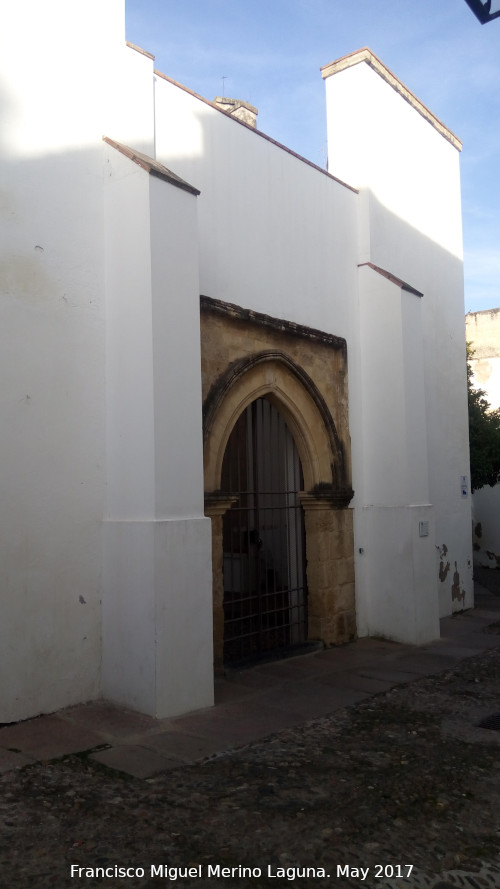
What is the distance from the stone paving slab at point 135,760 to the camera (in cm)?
433

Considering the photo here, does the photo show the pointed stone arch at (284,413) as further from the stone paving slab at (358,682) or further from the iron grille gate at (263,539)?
the stone paving slab at (358,682)

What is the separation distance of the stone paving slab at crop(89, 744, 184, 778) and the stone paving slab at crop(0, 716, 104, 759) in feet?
0.58

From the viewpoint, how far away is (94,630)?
222 inches

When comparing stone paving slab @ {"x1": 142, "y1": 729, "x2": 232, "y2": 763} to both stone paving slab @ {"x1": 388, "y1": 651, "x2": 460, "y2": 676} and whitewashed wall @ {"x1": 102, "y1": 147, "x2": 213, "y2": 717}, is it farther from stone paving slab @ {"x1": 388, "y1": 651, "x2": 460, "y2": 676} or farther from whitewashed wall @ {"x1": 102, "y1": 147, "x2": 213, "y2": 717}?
stone paving slab @ {"x1": 388, "y1": 651, "x2": 460, "y2": 676}

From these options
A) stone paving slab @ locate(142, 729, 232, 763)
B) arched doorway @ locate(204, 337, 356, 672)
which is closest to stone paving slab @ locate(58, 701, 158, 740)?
stone paving slab @ locate(142, 729, 232, 763)

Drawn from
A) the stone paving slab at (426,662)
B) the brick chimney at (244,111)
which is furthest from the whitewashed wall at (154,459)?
the brick chimney at (244,111)

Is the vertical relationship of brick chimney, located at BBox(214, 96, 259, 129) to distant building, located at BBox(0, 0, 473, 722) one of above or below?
above

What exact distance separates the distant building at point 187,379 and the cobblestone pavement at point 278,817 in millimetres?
1146

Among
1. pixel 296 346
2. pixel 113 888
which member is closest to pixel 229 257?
pixel 296 346

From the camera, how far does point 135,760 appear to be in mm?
4477

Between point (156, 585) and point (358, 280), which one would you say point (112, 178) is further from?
point (358, 280)

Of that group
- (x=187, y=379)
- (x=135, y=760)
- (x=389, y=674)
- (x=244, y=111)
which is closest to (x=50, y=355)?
(x=187, y=379)

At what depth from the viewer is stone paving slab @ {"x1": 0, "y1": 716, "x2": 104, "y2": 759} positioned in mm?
4602

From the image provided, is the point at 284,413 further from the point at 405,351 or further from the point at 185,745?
the point at 185,745
